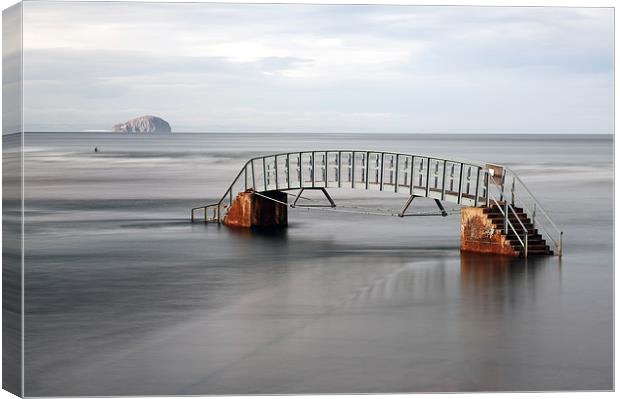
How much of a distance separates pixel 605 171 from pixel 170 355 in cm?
4440

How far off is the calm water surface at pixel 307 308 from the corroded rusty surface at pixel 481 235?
0.38 meters

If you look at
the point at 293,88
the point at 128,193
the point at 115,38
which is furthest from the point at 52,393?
the point at 293,88

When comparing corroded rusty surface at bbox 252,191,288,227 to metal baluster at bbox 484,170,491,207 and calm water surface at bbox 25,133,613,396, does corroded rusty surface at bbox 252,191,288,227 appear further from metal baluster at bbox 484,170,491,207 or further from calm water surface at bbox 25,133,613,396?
metal baluster at bbox 484,170,491,207

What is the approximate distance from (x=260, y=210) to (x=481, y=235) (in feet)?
24.9

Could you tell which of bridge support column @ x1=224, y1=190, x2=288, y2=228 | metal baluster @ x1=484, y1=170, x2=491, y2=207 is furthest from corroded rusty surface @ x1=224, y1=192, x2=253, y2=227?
metal baluster @ x1=484, y1=170, x2=491, y2=207

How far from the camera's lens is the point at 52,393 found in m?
13.2

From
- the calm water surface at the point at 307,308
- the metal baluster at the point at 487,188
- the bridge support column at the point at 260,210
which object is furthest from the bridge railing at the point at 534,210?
the bridge support column at the point at 260,210

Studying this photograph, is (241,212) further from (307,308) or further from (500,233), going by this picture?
(307,308)

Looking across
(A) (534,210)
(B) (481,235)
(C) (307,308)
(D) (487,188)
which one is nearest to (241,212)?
(B) (481,235)

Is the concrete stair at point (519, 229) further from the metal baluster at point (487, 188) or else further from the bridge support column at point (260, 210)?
the bridge support column at point (260, 210)

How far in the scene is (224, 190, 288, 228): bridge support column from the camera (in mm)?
29938

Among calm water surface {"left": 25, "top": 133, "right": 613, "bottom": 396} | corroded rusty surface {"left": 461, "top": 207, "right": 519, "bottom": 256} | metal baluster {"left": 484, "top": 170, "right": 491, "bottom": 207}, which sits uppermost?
metal baluster {"left": 484, "top": 170, "right": 491, "bottom": 207}

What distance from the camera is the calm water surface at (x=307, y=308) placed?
13844mm

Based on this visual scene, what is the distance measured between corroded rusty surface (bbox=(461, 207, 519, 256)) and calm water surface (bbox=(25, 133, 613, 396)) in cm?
38
